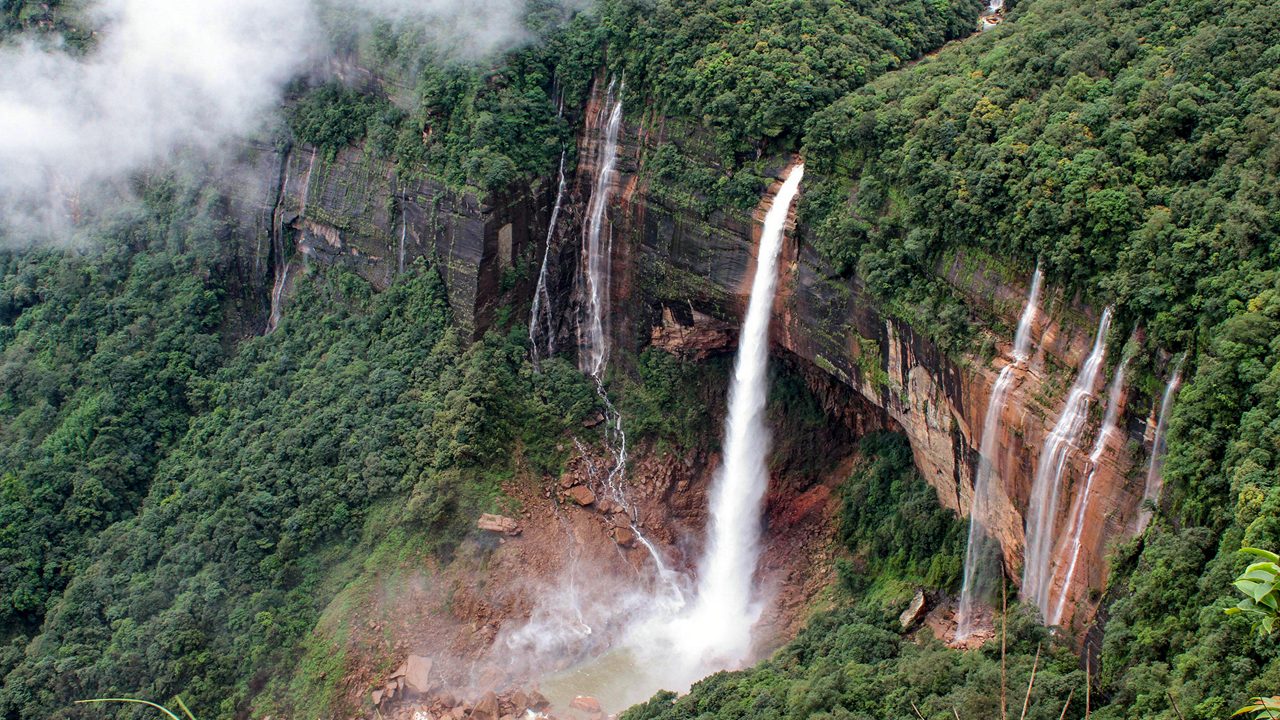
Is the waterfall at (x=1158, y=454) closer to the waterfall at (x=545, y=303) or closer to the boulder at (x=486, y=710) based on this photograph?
the boulder at (x=486, y=710)

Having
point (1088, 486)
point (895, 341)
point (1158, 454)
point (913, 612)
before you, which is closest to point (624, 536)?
point (913, 612)

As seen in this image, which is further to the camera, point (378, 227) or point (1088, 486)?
point (378, 227)

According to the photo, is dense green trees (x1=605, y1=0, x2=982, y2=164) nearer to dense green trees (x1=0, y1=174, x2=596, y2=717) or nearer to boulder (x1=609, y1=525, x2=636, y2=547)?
dense green trees (x1=0, y1=174, x2=596, y2=717)

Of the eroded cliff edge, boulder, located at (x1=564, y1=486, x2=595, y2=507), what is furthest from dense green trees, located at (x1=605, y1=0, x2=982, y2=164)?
boulder, located at (x1=564, y1=486, x2=595, y2=507)

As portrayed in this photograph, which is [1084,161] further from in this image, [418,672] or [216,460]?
[216,460]

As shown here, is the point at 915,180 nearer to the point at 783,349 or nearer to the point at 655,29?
the point at 783,349
